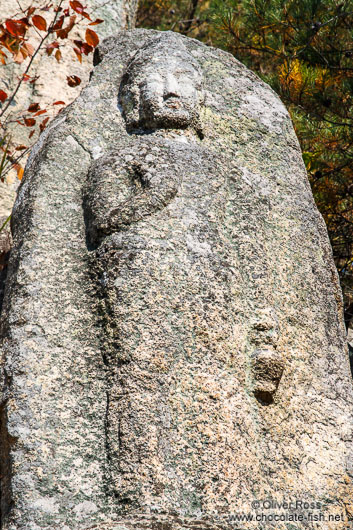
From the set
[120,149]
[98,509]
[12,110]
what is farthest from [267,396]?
[12,110]

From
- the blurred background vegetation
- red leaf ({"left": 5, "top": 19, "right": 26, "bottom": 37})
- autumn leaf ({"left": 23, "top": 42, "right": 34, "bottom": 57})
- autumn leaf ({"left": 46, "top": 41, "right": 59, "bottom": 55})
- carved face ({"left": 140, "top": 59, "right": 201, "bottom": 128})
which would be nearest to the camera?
carved face ({"left": 140, "top": 59, "right": 201, "bottom": 128})

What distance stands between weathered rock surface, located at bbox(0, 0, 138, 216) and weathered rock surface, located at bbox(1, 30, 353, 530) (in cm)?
113

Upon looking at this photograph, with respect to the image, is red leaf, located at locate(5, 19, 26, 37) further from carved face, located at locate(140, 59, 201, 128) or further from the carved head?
carved face, located at locate(140, 59, 201, 128)

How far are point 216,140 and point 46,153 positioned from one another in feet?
2.22

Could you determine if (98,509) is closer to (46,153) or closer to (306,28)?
(46,153)

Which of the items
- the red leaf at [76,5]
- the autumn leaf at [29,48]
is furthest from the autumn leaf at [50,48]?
the red leaf at [76,5]

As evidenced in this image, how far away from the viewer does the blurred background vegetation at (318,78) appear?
3.70 meters

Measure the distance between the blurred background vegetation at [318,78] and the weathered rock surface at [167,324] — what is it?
3.49ft

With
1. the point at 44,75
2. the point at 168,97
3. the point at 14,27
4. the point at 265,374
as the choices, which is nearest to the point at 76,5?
the point at 14,27

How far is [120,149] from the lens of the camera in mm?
2404

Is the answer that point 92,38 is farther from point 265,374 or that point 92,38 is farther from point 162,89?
point 265,374

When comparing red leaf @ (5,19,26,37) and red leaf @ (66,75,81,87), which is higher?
red leaf @ (5,19,26,37)

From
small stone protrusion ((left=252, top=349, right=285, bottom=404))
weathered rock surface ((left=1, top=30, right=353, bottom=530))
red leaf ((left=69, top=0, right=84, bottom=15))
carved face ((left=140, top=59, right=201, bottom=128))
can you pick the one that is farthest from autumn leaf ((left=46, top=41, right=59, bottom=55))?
small stone protrusion ((left=252, top=349, right=285, bottom=404))

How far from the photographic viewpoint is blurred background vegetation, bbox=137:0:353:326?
3699mm
